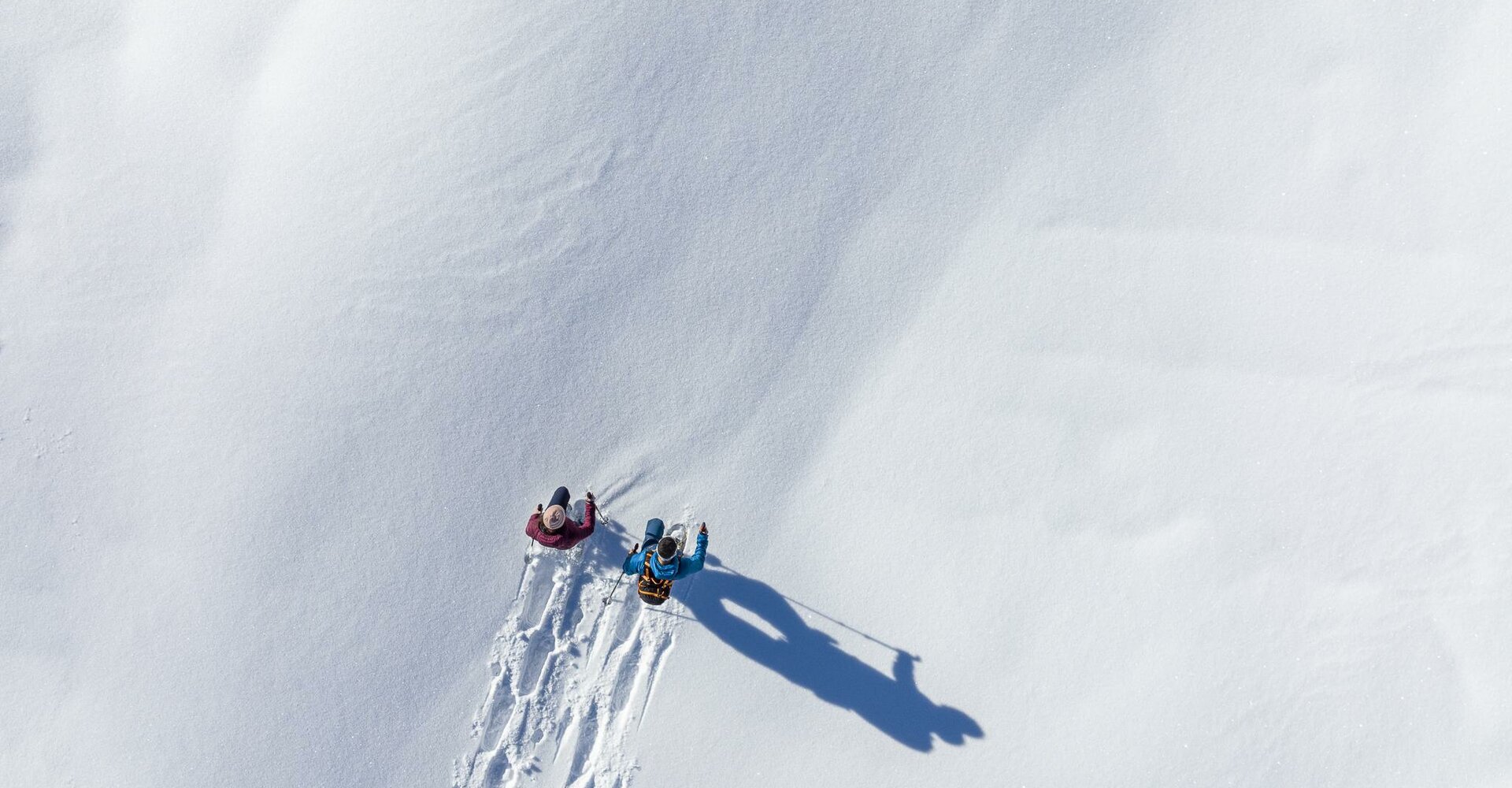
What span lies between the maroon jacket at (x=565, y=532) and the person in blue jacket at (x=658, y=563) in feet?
1.22

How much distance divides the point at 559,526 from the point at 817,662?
2.16 meters

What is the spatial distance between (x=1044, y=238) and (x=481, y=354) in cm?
425

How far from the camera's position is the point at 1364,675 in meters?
5.11

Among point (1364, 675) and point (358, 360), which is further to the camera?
point (358, 360)

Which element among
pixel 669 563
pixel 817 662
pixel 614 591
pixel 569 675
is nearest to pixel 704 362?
pixel 669 563

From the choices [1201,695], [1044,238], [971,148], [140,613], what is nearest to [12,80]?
[140,613]

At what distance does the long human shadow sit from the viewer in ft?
17.8

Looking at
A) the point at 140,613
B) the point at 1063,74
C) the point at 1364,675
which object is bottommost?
the point at 140,613

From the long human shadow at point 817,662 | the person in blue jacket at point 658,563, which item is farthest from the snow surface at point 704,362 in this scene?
the person in blue jacket at point 658,563

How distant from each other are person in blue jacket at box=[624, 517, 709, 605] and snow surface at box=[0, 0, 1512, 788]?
1.36 ft

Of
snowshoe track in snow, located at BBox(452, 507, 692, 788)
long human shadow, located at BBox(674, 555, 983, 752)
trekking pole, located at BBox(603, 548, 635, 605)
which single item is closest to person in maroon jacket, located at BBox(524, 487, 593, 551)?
snowshoe track in snow, located at BBox(452, 507, 692, 788)

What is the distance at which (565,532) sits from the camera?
5.06 meters

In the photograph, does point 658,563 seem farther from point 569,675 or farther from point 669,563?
point 569,675

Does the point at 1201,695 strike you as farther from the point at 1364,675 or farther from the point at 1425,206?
the point at 1425,206
